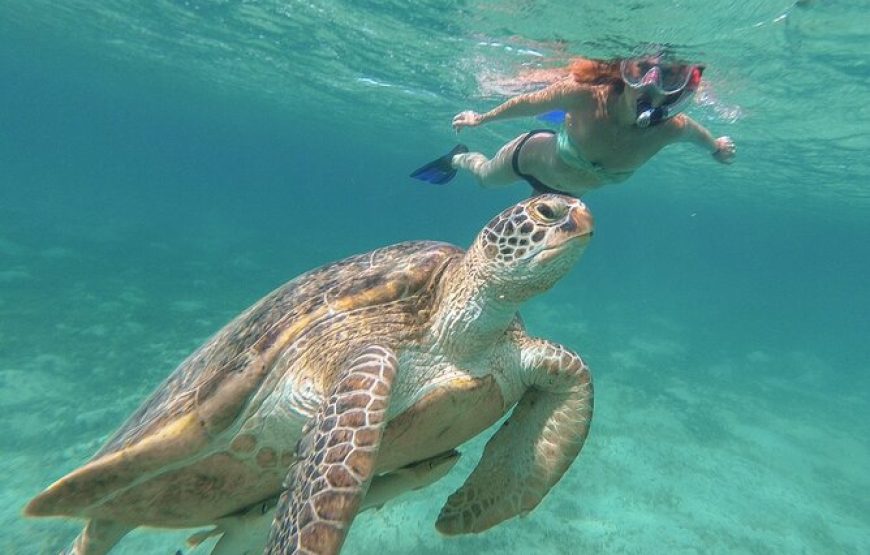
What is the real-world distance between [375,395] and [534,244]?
1.03 m

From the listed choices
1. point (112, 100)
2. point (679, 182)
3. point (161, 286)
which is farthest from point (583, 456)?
point (112, 100)

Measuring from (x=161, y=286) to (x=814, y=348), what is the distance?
29183mm

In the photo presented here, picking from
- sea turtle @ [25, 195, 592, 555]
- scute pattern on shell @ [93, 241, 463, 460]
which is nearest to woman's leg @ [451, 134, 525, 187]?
scute pattern on shell @ [93, 241, 463, 460]

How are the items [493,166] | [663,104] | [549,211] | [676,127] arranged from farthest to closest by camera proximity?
1. [493,166]
2. [676,127]
3. [663,104]
4. [549,211]

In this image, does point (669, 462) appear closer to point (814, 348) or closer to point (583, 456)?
point (583, 456)

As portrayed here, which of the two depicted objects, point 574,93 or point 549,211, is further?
point 574,93

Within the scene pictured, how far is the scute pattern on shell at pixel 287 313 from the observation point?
2740mm

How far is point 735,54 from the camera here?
10.1 metres

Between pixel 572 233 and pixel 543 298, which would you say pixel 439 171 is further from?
pixel 543 298

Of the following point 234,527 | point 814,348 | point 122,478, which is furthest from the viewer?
point 814,348

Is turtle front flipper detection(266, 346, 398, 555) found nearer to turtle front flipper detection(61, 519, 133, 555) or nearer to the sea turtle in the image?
the sea turtle

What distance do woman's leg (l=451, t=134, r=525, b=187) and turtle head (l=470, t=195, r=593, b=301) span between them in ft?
13.6

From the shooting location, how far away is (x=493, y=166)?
271 inches

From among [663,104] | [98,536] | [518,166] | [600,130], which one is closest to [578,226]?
[98,536]
